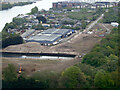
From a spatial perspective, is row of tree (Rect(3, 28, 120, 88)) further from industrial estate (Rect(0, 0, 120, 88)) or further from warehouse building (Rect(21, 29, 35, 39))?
warehouse building (Rect(21, 29, 35, 39))

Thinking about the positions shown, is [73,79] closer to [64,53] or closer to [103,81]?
[103,81]

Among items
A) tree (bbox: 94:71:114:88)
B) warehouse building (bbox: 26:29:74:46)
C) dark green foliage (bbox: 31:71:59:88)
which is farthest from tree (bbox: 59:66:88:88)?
warehouse building (bbox: 26:29:74:46)

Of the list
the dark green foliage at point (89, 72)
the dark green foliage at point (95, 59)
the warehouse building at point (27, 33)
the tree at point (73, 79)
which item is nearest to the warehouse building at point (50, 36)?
the warehouse building at point (27, 33)

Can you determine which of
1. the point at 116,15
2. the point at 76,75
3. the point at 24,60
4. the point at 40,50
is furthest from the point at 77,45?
the point at 116,15

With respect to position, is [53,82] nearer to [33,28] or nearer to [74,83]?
[74,83]

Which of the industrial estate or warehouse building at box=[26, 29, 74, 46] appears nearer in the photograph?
the industrial estate

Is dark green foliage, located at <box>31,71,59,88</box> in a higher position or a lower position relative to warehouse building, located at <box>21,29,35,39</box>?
lower
